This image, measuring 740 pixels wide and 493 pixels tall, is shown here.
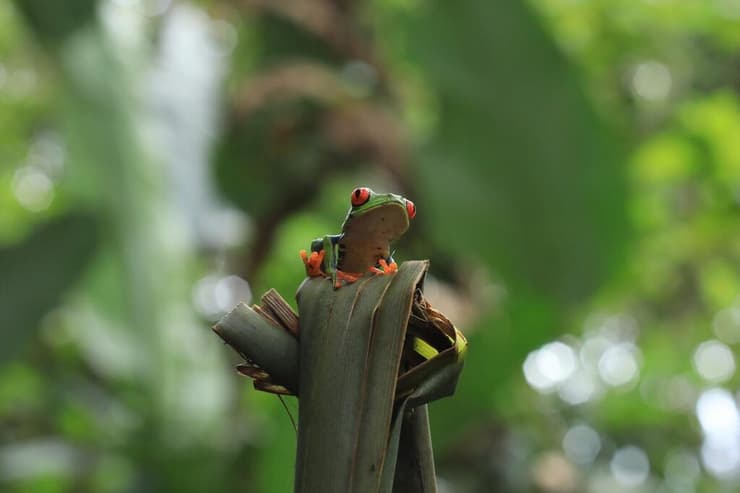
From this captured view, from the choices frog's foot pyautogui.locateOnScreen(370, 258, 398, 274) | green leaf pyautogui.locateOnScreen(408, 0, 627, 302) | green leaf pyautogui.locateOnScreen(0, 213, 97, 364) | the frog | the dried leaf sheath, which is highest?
green leaf pyautogui.locateOnScreen(408, 0, 627, 302)

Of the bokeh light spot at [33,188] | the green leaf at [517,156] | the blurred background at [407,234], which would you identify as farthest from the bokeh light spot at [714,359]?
the bokeh light spot at [33,188]

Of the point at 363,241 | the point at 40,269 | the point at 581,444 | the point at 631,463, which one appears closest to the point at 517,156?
the point at 40,269

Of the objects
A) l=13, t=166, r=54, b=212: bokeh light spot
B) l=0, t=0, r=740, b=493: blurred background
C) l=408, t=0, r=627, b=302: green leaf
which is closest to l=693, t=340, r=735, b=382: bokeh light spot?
l=0, t=0, r=740, b=493: blurred background

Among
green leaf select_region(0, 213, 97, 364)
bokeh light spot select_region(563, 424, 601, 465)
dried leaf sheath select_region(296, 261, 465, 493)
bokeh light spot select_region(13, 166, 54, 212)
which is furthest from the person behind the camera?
bokeh light spot select_region(13, 166, 54, 212)

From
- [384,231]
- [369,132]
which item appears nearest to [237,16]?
[369,132]

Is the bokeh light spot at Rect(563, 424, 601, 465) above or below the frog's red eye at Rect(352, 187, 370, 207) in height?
above

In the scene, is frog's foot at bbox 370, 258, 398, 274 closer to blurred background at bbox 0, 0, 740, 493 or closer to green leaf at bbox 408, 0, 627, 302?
blurred background at bbox 0, 0, 740, 493

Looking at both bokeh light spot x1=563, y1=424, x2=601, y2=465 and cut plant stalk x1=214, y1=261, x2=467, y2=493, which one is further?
bokeh light spot x1=563, y1=424, x2=601, y2=465

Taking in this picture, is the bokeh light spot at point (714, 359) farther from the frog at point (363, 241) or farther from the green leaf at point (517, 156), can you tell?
the frog at point (363, 241)
